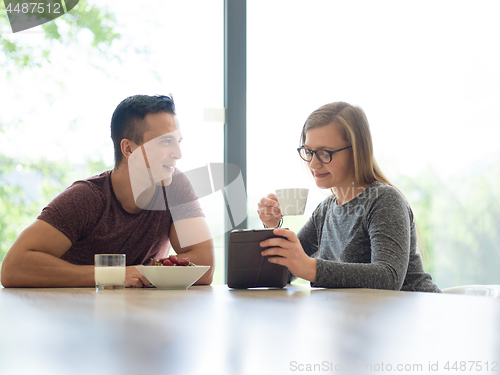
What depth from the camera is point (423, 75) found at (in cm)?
286

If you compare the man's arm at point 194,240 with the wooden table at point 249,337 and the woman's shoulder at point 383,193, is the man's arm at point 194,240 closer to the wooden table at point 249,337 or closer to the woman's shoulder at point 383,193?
the woman's shoulder at point 383,193

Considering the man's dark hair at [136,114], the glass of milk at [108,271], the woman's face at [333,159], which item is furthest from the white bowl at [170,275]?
the man's dark hair at [136,114]

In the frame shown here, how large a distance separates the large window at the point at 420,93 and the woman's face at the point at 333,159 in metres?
1.15

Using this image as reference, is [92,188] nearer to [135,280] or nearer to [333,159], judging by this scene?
[135,280]

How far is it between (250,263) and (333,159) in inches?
23.0

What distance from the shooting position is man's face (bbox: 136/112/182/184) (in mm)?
1774

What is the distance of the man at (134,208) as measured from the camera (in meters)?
1.49

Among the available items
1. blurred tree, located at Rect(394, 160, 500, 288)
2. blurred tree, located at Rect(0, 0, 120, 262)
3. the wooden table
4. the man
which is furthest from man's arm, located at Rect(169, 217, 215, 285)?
blurred tree, located at Rect(394, 160, 500, 288)

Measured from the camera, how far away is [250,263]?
110 centimetres

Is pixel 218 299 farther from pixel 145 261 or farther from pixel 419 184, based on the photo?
pixel 419 184

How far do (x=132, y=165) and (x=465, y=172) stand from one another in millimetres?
2189

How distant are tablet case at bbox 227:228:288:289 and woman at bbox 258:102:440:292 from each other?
0.03 m

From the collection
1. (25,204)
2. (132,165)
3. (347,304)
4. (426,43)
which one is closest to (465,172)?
(426,43)

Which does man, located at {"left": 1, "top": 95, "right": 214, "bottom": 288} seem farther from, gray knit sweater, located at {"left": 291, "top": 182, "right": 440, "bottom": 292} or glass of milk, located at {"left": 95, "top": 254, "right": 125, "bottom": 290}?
gray knit sweater, located at {"left": 291, "top": 182, "right": 440, "bottom": 292}
